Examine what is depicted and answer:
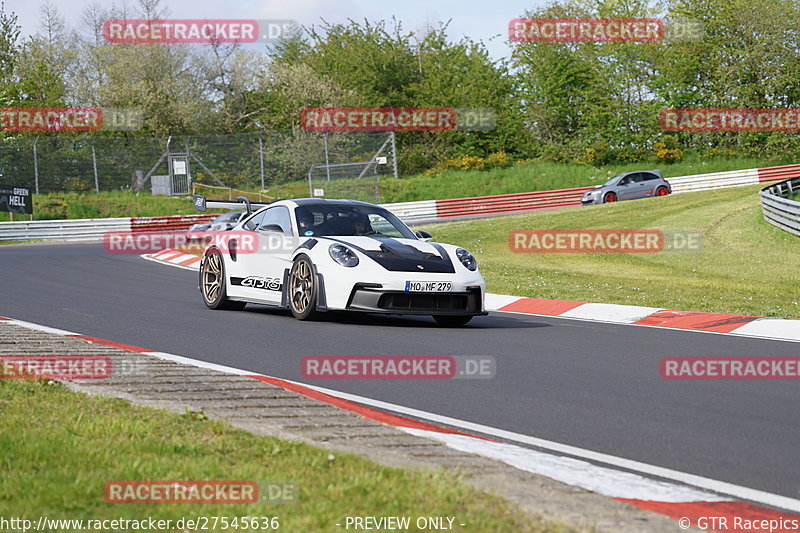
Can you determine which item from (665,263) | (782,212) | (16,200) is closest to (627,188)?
(782,212)

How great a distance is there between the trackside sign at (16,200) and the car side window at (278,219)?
28371mm

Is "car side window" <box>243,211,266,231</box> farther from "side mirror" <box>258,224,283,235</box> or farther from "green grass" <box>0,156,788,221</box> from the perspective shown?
"green grass" <box>0,156,788,221</box>

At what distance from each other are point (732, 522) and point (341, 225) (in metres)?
8.13

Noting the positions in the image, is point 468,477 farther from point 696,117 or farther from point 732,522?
point 696,117

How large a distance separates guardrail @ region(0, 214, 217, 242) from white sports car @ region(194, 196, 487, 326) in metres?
26.9

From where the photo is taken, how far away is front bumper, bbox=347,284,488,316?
1022cm

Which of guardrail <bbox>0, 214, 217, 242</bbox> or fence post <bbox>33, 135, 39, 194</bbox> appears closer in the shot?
guardrail <bbox>0, 214, 217, 242</bbox>

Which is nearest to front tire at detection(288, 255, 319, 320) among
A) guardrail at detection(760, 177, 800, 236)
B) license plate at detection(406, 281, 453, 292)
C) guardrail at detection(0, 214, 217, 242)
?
license plate at detection(406, 281, 453, 292)

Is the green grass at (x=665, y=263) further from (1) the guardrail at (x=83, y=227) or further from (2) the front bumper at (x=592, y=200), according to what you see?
(1) the guardrail at (x=83, y=227)

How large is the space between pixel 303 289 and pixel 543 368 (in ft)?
12.4

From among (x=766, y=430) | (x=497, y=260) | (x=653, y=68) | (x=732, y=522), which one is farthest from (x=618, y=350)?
(x=653, y=68)

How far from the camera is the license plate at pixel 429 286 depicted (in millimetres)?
10227

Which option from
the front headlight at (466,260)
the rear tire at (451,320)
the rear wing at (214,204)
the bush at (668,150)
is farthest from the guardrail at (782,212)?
the bush at (668,150)

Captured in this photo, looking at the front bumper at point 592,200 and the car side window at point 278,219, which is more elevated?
the car side window at point 278,219
